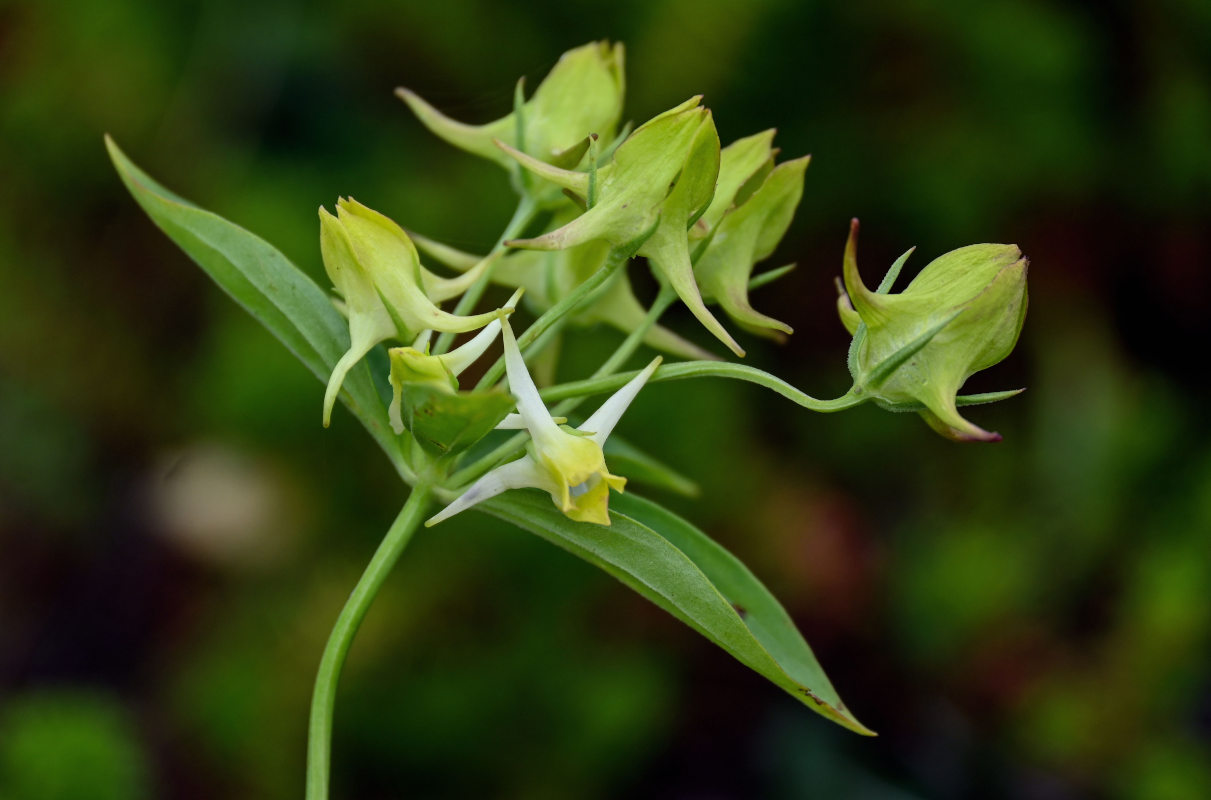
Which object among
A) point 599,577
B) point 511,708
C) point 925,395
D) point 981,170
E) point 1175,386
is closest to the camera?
point 925,395

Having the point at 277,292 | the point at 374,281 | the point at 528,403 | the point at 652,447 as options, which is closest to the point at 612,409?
the point at 528,403

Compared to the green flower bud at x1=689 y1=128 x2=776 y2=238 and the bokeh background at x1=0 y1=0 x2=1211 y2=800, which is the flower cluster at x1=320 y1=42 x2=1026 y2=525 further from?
the bokeh background at x1=0 y1=0 x2=1211 y2=800

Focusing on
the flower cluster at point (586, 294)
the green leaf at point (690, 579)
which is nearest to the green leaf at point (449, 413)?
the flower cluster at point (586, 294)

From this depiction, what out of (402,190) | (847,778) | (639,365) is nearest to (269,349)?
(402,190)

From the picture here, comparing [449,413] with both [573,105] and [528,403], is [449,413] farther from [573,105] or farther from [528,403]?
[573,105]

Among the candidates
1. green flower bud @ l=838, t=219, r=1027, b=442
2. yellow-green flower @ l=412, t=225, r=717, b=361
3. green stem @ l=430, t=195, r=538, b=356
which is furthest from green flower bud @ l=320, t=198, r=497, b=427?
green flower bud @ l=838, t=219, r=1027, b=442

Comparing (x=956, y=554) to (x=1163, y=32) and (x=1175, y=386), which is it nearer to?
(x=1175, y=386)
